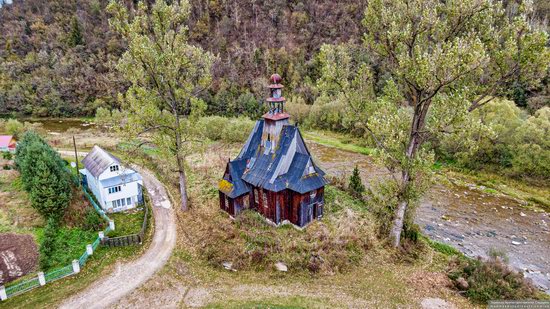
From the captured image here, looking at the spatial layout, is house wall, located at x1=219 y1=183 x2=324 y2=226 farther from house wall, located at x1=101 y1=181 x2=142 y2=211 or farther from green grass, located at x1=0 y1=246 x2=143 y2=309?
house wall, located at x1=101 y1=181 x2=142 y2=211

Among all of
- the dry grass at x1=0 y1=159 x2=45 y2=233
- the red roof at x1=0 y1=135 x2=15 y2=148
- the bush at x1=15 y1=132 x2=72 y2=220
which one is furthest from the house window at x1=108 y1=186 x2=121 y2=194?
the red roof at x1=0 y1=135 x2=15 y2=148

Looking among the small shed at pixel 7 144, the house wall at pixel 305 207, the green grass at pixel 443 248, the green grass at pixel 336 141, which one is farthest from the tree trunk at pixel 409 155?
the small shed at pixel 7 144

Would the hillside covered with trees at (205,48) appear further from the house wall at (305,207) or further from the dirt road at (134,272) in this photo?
the dirt road at (134,272)

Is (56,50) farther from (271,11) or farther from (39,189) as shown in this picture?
(39,189)

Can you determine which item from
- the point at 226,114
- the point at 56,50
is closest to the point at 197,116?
the point at 226,114

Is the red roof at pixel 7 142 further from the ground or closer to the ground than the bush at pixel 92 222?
further from the ground

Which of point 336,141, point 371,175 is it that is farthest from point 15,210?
point 336,141
